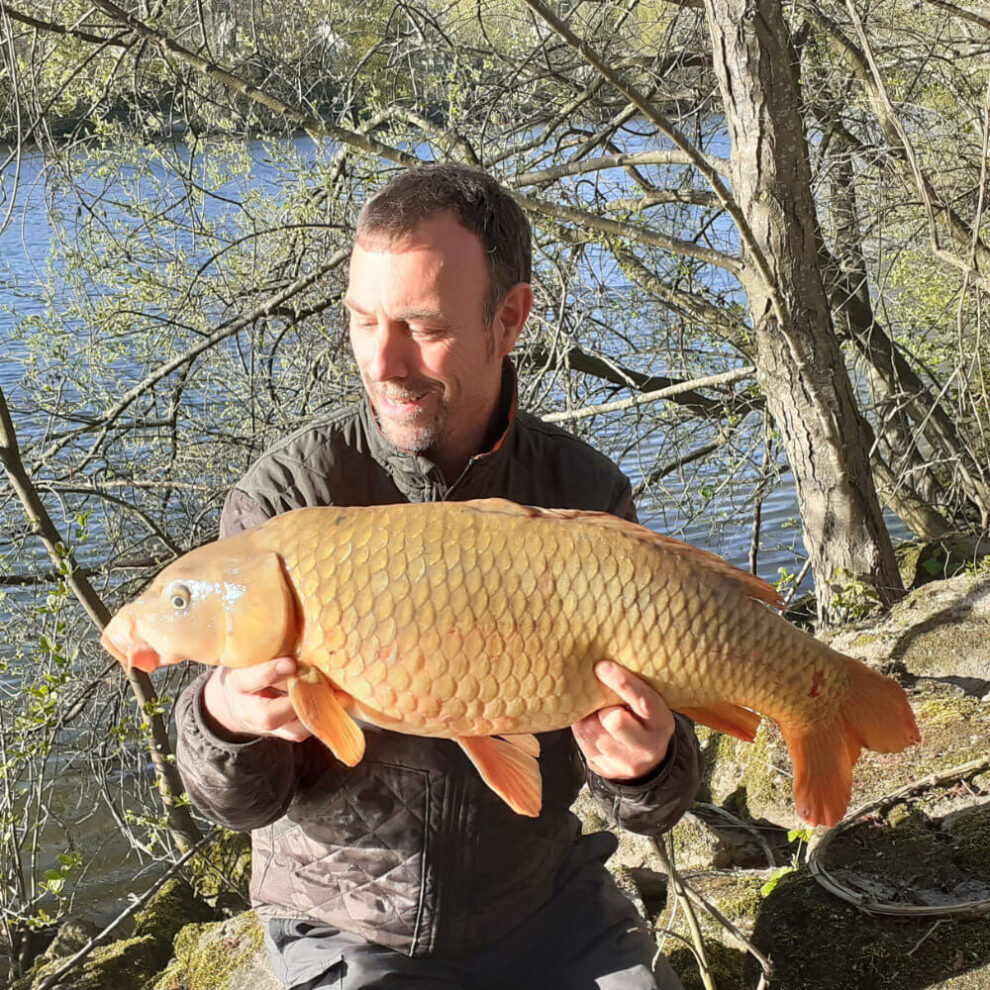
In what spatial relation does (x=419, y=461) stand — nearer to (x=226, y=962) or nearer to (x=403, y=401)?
(x=403, y=401)

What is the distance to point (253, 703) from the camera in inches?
60.6

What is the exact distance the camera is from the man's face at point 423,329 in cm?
181

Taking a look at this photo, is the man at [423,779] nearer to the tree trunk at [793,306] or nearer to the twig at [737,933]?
the twig at [737,933]

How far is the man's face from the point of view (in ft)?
5.94

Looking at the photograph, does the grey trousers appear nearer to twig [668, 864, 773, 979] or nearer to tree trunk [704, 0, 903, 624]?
twig [668, 864, 773, 979]

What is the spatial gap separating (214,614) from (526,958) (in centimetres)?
93

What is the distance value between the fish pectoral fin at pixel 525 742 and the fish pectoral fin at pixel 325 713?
23 centimetres

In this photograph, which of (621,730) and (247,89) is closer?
(621,730)

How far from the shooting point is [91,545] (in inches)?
197

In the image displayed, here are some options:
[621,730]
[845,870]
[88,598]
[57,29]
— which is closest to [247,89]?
[57,29]

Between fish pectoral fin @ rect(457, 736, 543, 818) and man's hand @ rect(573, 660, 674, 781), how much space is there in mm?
103

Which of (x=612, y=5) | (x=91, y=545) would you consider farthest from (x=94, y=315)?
(x=612, y=5)

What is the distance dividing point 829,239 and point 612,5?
4.97ft

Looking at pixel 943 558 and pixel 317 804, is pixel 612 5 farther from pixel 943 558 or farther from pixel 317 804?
pixel 317 804
